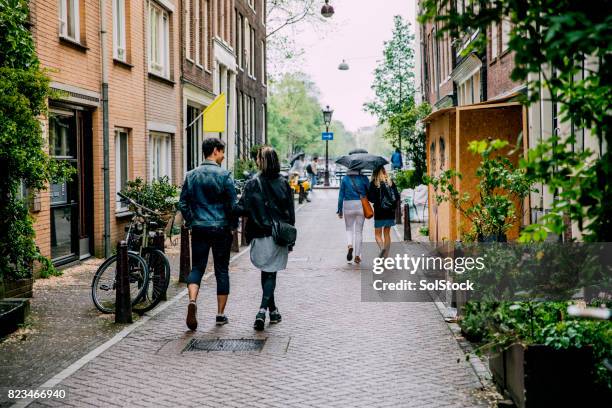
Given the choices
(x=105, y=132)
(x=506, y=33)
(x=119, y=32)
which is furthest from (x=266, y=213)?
(x=119, y=32)

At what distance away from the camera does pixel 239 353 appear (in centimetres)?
755

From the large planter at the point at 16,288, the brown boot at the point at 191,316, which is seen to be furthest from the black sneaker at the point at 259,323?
the large planter at the point at 16,288

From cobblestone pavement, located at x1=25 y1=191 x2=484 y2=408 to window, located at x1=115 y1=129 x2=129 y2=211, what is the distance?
676 centimetres

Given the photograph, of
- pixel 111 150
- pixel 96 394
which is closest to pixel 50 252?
pixel 111 150

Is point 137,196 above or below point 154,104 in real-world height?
below

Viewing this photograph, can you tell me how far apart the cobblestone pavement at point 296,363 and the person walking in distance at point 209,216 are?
57 cm

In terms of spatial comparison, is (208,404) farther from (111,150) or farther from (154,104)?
(154,104)

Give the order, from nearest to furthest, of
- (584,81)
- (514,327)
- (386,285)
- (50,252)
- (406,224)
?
(584,81) < (514,327) < (386,285) < (50,252) < (406,224)

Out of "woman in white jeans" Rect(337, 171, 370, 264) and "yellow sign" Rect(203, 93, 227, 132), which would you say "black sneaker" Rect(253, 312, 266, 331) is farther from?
"yellow sign" Rect(203, 93, 227, 132)

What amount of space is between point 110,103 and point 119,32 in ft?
7.00

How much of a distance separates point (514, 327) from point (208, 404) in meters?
2.19

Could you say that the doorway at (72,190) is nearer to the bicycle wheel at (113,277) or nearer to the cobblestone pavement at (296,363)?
the bicycle wheel at (113,277)

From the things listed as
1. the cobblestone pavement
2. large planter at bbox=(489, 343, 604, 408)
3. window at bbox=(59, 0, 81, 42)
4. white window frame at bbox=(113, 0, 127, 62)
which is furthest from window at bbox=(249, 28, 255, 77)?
large planter at bbox=(489, 343, 604, 408)

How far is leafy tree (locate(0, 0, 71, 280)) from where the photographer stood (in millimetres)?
8680
